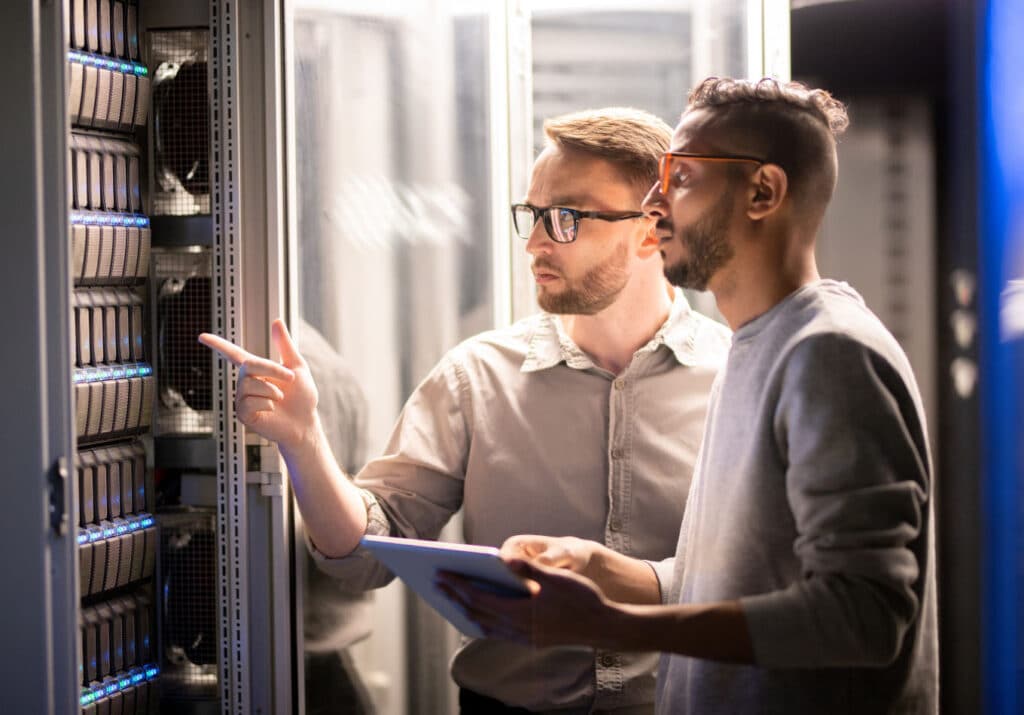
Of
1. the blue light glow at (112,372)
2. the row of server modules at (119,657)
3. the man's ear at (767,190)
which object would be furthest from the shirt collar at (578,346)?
Result: the row of server modules at (119,657)

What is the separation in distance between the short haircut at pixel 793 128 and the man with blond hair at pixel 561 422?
39 cm

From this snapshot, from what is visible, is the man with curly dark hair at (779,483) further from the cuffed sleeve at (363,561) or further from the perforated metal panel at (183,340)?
the perforated metal panel at (183,340)

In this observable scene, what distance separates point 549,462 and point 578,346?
0.26 meters

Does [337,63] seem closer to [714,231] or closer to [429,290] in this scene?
[429,290]

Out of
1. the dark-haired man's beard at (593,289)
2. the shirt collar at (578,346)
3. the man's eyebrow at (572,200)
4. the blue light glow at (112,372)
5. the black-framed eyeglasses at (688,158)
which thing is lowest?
the blue light glow at (112,372)

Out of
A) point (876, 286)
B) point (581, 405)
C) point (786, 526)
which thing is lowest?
point (786, 526)

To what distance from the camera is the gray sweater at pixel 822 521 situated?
1660mm

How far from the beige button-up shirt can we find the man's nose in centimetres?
37

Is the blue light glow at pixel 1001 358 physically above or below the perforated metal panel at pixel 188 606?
above

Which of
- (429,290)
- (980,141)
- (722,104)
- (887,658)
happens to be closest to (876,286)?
(980,141)

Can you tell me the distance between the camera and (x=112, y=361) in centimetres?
239

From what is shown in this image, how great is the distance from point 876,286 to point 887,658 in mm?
652

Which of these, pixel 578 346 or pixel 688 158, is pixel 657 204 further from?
pixel 578 346

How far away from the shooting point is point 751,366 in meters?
1.85
